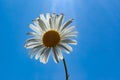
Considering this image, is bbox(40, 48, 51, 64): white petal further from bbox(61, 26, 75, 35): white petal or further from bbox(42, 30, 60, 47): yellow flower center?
bbox(61, 26, 75, 35): white petal

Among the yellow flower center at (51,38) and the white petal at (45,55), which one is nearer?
the white petal at (45,55)

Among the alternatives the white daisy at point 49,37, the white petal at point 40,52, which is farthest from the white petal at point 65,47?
the white petal at point 40,52

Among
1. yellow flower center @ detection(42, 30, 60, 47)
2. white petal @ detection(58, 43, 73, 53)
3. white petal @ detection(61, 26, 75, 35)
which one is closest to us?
white petal @ detection(58, 43, 73, 53)

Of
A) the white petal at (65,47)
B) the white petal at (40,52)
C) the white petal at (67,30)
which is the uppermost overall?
the white petal at (67,30)

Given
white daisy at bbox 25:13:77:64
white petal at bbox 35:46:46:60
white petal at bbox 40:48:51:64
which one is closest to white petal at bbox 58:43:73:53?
white daisy at bbox 25:13:77:64

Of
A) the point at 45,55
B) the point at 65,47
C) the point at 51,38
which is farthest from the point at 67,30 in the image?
the point at 45,55

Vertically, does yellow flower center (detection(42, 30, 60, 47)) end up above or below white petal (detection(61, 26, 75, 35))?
below

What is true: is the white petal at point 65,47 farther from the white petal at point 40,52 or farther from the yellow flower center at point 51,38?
the white petal at point 40,52

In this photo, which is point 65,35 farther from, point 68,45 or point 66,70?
point 66,70

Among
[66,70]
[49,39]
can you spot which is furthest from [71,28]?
[66,70]
